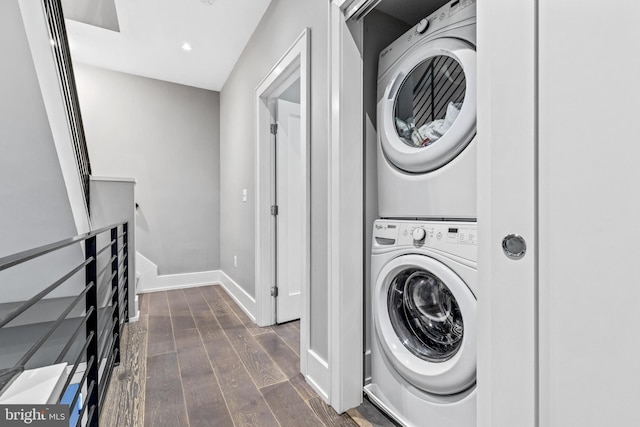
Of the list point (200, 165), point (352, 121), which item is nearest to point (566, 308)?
point (352, 121)

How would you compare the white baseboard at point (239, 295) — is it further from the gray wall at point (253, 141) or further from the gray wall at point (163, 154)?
the gray wall at point (163, 154)

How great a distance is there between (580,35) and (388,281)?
3.32ft

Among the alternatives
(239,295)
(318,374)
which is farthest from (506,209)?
(239,295)

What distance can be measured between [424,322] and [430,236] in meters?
0.40

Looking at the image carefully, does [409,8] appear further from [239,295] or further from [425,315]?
[239,295]

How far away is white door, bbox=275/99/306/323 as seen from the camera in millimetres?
2529

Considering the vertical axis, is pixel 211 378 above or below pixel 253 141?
below

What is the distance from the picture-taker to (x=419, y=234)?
118 cm

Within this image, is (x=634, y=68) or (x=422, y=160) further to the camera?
(x=422, y=160)

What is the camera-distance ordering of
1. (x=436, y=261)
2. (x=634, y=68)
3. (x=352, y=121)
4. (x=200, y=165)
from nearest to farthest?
(x=634, y=68) → (x=436, y=261) → (x=352, y=121) → (x=200, y=165)

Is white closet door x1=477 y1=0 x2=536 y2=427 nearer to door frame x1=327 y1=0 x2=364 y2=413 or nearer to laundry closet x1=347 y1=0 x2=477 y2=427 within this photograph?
laundry closet x1=347 y1=0 x2=477 y2=427

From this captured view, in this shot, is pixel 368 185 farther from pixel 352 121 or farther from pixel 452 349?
pixel 452 349

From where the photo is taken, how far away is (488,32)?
73cm

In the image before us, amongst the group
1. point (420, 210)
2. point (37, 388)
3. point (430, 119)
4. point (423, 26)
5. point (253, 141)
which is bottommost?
point (37, 388)
